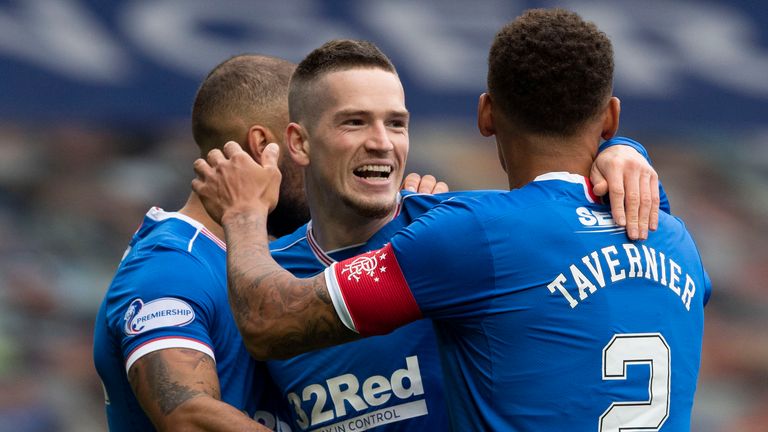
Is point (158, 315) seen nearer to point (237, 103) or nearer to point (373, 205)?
point (373, 205)

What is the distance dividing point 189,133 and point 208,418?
6164 mm

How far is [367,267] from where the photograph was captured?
273 cm

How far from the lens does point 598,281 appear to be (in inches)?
105

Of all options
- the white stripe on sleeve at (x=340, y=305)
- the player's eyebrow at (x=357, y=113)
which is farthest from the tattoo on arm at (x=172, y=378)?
the player's eyebrow at (x=357, y=113)

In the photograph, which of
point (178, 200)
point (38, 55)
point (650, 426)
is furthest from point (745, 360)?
point (650, 426)

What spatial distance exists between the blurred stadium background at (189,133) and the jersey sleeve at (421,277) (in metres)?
5.54

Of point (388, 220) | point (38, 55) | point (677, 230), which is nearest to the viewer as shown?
point (677, 230)

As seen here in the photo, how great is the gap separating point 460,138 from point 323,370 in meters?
5.99

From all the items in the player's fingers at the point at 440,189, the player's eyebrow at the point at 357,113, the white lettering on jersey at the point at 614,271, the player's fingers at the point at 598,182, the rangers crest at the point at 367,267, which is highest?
the player's eyebrow at the point at 357,113

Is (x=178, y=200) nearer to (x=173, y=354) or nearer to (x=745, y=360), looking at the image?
(x=745, y=360)

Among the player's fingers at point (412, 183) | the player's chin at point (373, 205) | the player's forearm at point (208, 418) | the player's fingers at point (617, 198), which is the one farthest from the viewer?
the player's fingers at point (412, 183)

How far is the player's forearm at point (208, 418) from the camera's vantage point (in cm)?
303

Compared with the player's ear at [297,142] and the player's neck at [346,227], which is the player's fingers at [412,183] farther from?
the player's ear at [297,142]

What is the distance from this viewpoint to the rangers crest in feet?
8.91
